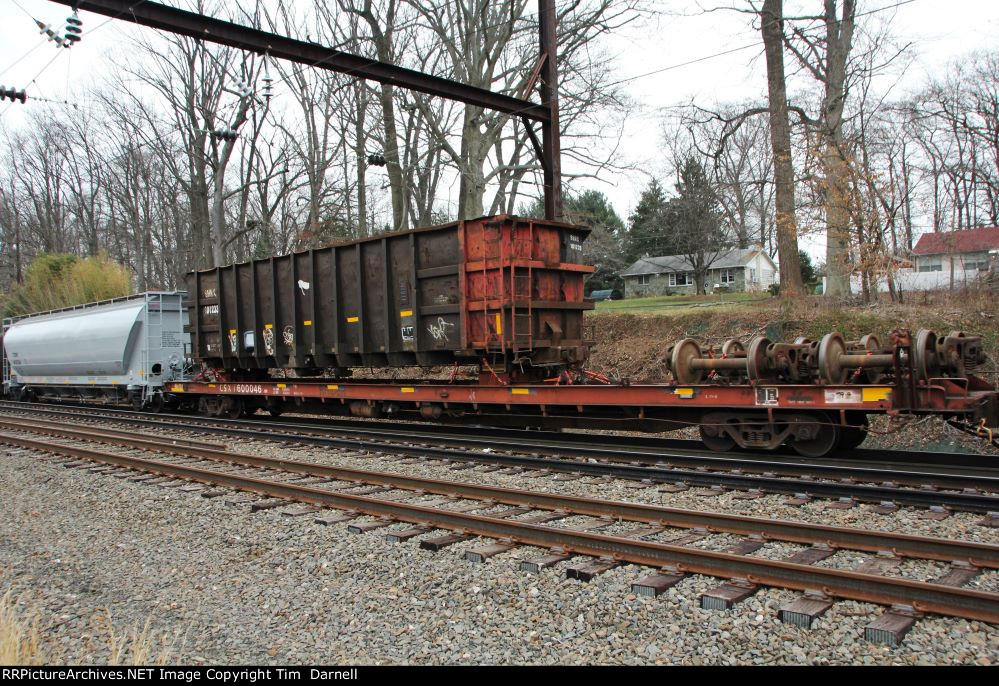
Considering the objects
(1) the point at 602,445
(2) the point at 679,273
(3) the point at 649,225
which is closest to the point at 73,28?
(1) the point at 602,445

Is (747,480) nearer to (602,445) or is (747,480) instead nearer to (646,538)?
(646,538)

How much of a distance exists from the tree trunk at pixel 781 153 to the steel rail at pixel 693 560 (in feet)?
42.0

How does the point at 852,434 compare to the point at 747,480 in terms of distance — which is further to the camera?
the point at 852,434

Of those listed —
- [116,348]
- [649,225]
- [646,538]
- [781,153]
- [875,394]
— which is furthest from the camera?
[649,225]

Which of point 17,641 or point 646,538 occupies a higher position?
point 17,641

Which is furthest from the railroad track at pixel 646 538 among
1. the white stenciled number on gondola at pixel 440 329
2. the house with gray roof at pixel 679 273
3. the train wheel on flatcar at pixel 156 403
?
the house with gray roof at pixel 679 273

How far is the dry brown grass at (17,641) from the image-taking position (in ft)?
11.7

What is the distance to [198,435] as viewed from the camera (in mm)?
14266

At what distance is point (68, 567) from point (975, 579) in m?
7.02

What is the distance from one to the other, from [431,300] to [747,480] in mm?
6673

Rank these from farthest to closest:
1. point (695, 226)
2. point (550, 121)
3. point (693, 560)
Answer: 1. point (695, 226)
2. point (550, 121)
3. point (693, 560)

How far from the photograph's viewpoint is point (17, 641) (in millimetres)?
3762

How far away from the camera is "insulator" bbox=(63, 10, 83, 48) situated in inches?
468

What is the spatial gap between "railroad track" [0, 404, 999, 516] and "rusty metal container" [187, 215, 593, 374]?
1.79 metres
